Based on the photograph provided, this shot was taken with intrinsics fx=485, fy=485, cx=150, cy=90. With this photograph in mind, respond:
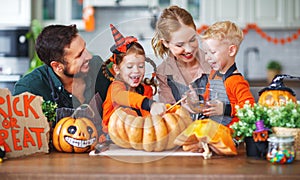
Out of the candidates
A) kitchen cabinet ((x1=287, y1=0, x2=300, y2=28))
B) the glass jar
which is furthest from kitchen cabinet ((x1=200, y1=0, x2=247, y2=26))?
the glass jar

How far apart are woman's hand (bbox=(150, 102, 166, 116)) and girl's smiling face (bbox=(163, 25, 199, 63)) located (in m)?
0.16

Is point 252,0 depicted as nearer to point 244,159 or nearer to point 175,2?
point 175,2

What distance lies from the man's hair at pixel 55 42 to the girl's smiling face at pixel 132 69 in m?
0.32

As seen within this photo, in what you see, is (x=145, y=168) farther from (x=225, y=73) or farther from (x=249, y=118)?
(x=225, y=73)

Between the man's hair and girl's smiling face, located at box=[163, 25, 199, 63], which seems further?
the man's hair

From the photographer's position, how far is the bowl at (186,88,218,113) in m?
1.46

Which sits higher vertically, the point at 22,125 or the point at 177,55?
the point at 177,55

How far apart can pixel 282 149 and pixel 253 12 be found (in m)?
3.80

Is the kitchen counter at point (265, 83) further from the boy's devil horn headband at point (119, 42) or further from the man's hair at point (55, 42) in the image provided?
the boy's devil horn headband at point (119, 42)

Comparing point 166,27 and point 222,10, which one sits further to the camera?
point 222,10

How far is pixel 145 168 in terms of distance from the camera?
4.09 ft

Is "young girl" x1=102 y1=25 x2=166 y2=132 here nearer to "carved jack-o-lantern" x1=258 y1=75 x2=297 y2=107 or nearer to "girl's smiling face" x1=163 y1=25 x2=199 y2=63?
"girl's smiling face" x1=163 y1=25 x2=199 y2=63

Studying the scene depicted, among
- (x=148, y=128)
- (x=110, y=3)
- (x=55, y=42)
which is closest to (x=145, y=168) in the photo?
(x=148, y=128)

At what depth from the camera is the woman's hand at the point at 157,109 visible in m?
1.43
